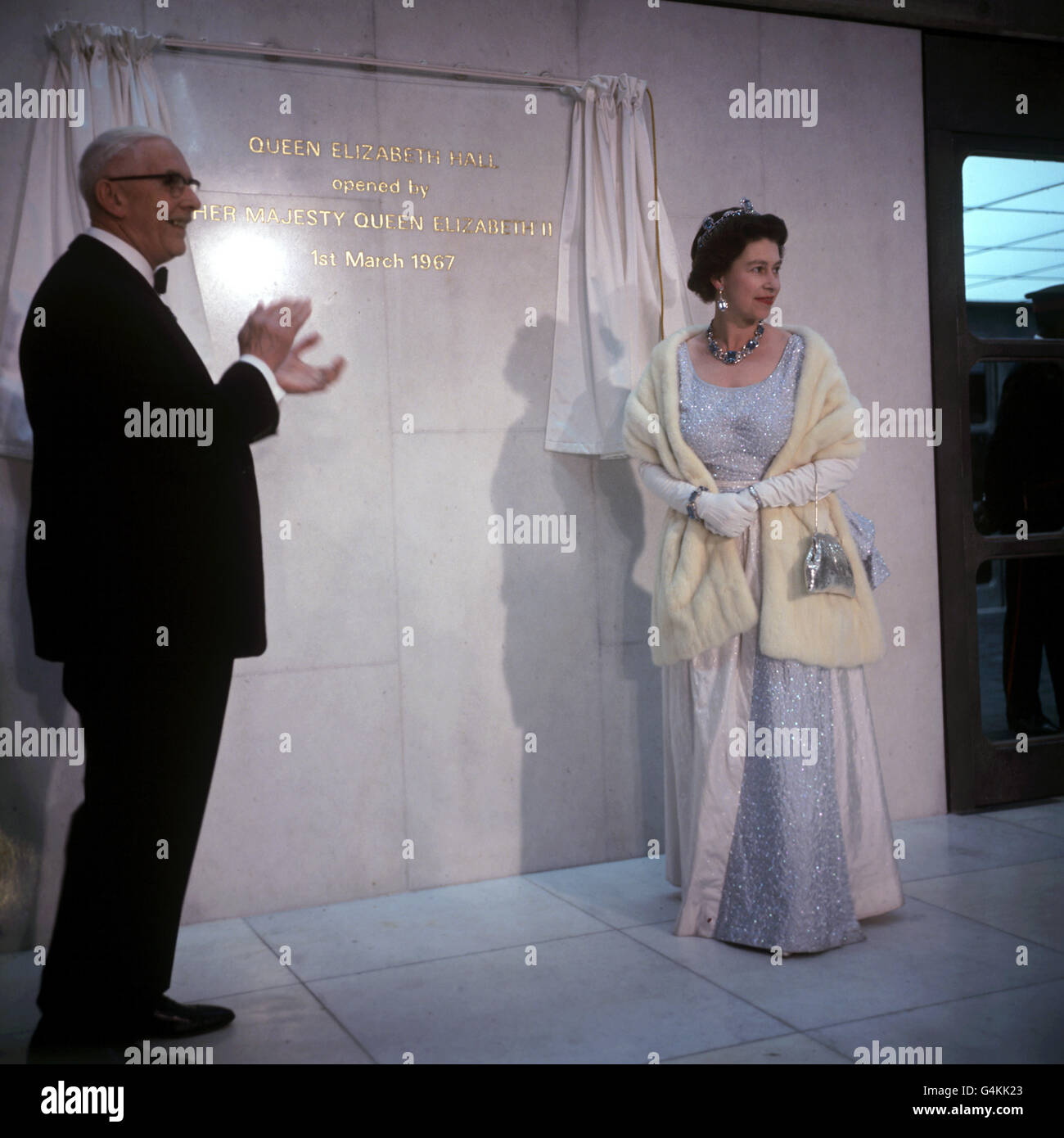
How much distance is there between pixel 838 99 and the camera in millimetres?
4574

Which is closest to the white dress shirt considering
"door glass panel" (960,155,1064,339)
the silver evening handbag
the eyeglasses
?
the eyeglasses

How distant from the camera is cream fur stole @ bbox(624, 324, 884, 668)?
3.41 metres

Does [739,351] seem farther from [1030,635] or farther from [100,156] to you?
[1030,635]

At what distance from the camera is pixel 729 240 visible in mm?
3502

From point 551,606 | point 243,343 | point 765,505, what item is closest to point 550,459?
point 551,606

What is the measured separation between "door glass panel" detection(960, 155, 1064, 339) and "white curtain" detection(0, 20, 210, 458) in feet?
10.2

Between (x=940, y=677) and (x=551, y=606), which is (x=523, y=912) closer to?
(x=551, y=606)

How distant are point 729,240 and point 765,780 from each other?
5.04 feet

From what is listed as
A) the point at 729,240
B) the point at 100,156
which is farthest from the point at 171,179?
the point at 729,240

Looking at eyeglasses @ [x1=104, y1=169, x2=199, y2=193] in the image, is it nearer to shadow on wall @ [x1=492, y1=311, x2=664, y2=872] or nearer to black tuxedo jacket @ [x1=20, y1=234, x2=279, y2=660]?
black tuxedo jacket @ [x1=20, y1=234, x2=279, y2=660]

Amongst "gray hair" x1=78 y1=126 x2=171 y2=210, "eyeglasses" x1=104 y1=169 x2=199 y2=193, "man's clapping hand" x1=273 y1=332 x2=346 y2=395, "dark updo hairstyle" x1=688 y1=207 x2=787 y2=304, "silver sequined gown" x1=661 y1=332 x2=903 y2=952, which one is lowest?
"silver sequined gown" x1=661 y1=332 x2=903 y2=952
